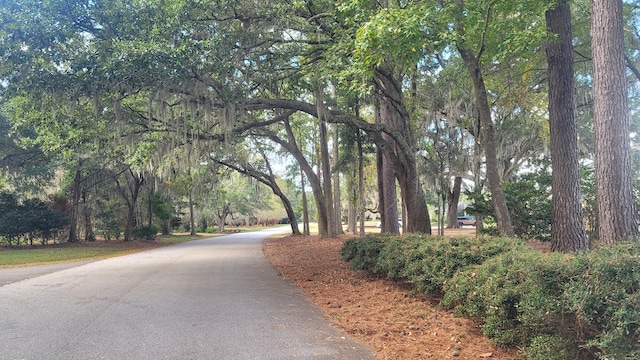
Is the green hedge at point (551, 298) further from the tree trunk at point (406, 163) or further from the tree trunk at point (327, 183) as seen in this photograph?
the tree trunk at point (327, 183)

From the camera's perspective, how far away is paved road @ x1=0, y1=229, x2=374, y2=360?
467 centimetres

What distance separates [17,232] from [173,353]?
2321 centimetres

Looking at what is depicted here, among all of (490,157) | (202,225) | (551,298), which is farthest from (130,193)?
(551,298)

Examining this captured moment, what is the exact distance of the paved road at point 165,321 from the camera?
15.3 feet

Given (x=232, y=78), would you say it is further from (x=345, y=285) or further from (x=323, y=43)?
(x=345, y=285)

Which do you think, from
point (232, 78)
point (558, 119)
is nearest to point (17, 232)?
point (232, 78)

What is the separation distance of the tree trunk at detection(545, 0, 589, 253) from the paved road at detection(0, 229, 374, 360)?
515cm

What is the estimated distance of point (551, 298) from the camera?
3.85 meters

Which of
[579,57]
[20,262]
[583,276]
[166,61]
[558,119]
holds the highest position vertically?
[579,57]

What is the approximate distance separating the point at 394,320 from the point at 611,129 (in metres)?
4.21

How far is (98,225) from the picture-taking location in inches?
1189

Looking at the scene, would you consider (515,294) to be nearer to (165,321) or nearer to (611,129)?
(611,129)

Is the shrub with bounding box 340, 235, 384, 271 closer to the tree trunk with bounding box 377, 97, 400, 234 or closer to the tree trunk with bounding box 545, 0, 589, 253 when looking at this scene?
the tree trunk with bounding box 545, 0, 589, 253

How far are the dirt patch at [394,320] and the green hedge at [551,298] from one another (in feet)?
0.71
